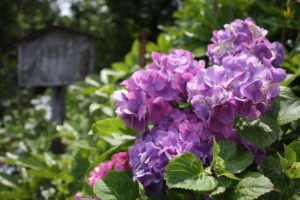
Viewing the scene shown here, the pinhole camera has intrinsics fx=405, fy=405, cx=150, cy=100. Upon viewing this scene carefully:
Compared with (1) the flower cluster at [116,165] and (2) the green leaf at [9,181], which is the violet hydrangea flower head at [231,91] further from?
(2) the green leaf at [9,181]

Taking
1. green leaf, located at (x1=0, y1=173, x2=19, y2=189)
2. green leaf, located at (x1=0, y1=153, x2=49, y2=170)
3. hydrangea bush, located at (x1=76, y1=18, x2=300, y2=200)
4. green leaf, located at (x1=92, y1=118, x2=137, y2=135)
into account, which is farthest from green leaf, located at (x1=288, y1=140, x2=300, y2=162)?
green leaf, located at (x1=0, y1=173, x2=19, y2=189)

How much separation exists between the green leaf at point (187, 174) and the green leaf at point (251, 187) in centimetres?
5

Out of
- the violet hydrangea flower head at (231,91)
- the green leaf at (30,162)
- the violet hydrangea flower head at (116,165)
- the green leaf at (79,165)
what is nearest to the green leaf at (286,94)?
the violet hydrangea flower head at (231,91)

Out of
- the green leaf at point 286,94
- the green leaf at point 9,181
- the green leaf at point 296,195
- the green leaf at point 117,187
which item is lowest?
the green leaf at point 9,181

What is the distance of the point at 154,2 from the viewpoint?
369 inches

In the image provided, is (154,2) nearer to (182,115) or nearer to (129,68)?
(129,68)

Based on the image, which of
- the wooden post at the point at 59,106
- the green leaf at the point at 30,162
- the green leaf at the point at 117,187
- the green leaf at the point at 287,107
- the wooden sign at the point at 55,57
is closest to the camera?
the green leaf at the point at 117,187

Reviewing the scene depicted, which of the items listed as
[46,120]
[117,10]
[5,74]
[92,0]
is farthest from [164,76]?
[92,0]

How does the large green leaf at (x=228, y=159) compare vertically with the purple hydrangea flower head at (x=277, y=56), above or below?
below

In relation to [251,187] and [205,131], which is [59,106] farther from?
[251,187]

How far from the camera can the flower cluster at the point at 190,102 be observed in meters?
0.83

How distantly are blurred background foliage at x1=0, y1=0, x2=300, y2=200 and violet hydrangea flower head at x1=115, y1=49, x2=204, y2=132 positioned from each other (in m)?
0.14

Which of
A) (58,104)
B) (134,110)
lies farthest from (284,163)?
(58,104)

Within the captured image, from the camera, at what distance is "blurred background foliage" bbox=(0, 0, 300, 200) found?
56.2 inches
